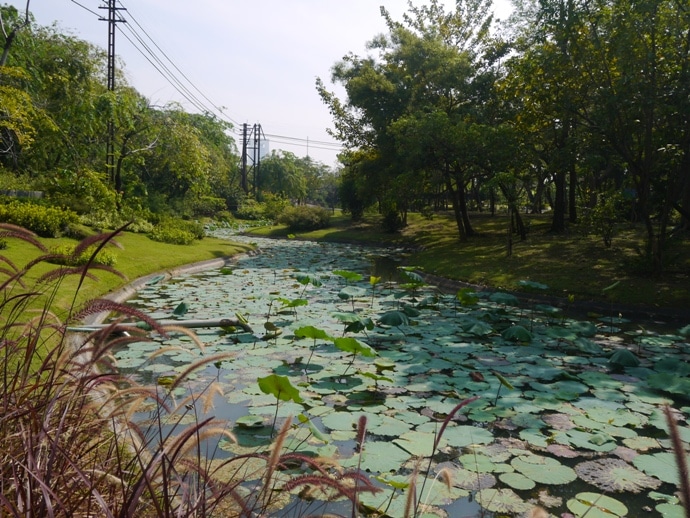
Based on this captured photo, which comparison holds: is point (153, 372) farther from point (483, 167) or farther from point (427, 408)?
point (483, 167)

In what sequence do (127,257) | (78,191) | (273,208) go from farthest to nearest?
(273,208) → (78,191) → (127,257)

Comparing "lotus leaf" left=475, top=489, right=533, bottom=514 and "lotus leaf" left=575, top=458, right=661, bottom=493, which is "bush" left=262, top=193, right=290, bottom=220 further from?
"lotus leaf" left=475, top=489, right=533, bottom=514

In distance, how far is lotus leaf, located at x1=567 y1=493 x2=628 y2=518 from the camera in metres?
3.43

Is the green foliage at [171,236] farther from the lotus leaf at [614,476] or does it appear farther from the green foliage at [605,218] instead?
the lotus leaf at [614,476]

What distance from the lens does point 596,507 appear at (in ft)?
11.5

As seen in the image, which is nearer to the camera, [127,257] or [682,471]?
[682,471]

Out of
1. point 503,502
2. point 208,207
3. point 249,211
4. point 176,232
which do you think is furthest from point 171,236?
point 249,211

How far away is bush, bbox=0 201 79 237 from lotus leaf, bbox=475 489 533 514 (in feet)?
45.0

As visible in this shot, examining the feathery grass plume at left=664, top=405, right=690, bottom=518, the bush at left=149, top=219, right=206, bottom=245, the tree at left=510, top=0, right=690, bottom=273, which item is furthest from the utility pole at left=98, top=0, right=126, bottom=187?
the feathery grass plume at left=664, top=405, right=690, bottom=518

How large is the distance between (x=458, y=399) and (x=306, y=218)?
2949cm

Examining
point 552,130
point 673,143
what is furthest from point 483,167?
point 673,143

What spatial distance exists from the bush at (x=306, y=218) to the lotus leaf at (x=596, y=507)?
31.2 metres

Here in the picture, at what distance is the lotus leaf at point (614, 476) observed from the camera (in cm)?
379

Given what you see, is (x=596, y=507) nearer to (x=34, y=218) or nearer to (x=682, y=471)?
(x=682, y=471)
